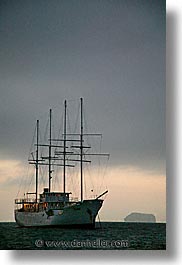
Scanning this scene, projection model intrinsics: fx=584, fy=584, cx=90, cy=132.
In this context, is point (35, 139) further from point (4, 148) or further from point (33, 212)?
point (33, 212)

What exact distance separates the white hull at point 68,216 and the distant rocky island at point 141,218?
12 centimetres

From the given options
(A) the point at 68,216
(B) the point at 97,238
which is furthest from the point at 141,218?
(A) the point at 68,216

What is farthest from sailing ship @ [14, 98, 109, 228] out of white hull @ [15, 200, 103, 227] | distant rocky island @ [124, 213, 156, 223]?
distant rocky island @ [124, 213, 156, 223]

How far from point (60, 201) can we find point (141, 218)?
312mm

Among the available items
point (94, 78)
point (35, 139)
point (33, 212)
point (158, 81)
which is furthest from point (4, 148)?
point (158, 81)

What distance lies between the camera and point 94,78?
2.21m

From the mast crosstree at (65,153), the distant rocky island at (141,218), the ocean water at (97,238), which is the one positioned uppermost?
the mast crosstree at (65,153)

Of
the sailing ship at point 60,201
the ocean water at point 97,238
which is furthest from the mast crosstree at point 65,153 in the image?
the ocean water at point 97,238

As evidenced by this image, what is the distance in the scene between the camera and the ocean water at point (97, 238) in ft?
6.81

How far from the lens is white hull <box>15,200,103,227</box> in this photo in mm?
2160

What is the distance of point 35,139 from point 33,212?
0.27 m

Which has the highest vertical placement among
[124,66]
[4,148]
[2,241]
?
[124,66]

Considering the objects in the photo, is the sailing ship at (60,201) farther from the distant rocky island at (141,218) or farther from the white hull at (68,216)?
the distant rocky island at (141,218)

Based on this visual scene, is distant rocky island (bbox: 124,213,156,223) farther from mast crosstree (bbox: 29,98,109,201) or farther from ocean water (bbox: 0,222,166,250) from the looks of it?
mast crosstree (bbox: 29,98,109,201)
